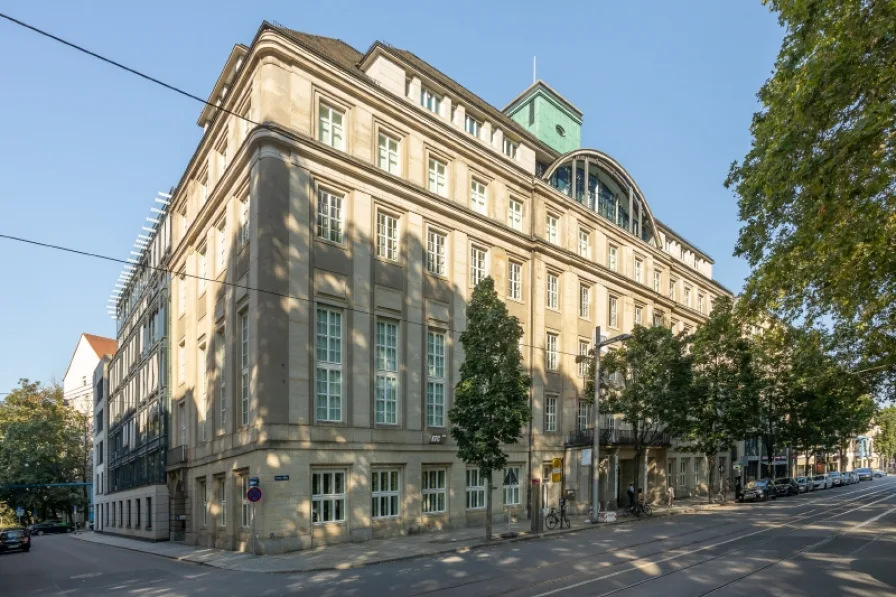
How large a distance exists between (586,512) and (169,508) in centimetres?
2316

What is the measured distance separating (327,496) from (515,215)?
1793 cm

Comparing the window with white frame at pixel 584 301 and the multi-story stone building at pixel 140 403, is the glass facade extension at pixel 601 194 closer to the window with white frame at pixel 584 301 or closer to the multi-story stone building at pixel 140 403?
the window with white frame at pixel 584 301

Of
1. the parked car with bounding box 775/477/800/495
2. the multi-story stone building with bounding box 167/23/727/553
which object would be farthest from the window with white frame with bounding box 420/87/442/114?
the parked car with bounding box 775/477/800/495

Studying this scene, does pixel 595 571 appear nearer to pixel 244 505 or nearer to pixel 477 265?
pixel 244 505

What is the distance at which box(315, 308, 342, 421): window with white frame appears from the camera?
23859mm

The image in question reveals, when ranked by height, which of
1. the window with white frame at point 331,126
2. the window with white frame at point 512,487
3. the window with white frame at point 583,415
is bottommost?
the window with white frame at point 512,487

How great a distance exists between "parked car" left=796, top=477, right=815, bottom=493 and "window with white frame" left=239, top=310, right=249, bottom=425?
49023mm

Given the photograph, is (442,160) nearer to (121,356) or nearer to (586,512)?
(586,512)

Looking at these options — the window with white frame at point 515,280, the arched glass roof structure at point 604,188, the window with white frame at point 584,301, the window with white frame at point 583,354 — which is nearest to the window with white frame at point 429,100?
the arched glass roof structure at point 604,188

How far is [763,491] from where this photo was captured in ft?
149

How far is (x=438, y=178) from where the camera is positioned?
30.0 meters

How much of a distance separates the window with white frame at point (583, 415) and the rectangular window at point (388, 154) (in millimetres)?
17928

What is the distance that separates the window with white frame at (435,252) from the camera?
2888 centimetres

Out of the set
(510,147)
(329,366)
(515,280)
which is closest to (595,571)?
(329,366)
